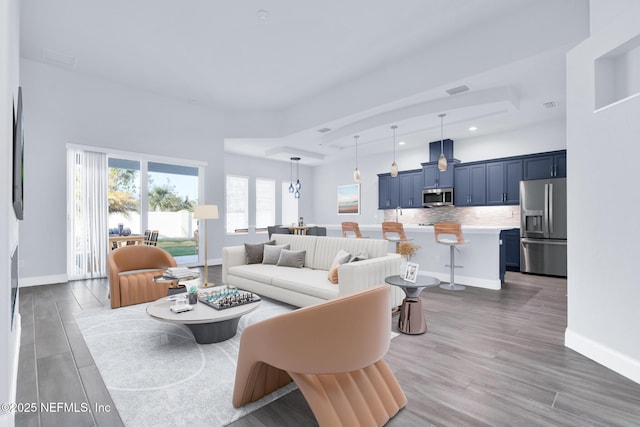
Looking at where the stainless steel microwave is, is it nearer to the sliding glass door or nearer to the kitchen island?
the kitchen island

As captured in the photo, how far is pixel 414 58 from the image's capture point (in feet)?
15.0

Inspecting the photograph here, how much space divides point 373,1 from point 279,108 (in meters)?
3.71

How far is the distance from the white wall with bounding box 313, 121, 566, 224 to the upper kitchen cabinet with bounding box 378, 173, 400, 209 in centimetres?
23

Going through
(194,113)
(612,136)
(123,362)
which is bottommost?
(123,362)

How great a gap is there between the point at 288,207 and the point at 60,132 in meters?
6.15

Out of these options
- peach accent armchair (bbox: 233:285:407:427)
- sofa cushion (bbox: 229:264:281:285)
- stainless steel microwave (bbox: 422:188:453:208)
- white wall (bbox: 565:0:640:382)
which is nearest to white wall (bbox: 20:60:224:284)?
sofa cushion (bbox: 229:264:281:285)

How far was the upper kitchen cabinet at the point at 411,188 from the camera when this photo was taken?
795cm

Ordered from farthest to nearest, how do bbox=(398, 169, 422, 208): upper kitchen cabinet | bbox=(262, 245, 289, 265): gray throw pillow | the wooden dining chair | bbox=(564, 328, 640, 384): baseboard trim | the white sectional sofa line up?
1. bbox=(398, 169, 422, 208): upper kitchen cabinet
2. the wooden dining chair
3. bbox=(262, 245, 289, 265): gray throw pillow
4. the white sectional sofa
5. bbox=(564, 328, 640, 384): baseboard trim

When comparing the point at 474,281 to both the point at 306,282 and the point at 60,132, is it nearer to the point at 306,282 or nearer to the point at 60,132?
the point at 306,282

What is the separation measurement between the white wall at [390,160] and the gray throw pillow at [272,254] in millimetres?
5040

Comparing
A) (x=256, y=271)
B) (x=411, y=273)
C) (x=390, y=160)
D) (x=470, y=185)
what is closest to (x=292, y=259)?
(x=256, y=271)

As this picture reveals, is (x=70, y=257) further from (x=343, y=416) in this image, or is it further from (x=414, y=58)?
(x=414, y=58)

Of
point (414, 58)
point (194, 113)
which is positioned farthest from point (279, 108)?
point (414, 58)

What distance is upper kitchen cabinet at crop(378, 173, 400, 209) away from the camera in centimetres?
846
